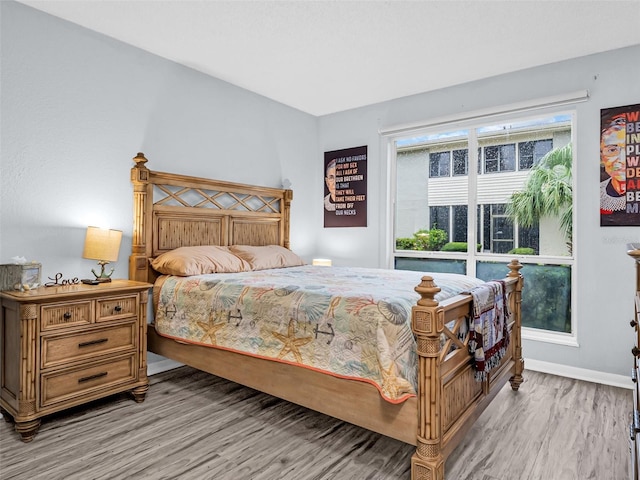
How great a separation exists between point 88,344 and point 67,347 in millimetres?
121

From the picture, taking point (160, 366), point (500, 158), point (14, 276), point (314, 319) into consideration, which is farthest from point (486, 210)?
point (14, 276)

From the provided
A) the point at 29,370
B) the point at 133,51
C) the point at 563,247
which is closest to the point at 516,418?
the point at 563,247

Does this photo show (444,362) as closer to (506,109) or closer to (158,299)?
(158,299)

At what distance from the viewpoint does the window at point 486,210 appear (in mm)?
3625

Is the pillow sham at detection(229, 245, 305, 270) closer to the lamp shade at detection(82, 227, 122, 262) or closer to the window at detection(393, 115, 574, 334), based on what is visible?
the lamp shade at detection(82, 227, 122, 262)

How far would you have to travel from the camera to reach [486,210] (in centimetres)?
397

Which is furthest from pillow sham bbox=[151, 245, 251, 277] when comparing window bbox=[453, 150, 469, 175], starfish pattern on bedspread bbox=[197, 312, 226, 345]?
window bbox=[453, 150, 469, 175]

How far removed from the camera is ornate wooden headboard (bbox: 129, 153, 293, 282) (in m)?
3.23

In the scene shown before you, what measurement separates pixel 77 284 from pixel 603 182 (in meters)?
4.12

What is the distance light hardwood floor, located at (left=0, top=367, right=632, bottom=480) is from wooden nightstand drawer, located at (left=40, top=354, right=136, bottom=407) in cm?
18

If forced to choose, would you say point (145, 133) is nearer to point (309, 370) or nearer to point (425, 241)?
point (309, 370)

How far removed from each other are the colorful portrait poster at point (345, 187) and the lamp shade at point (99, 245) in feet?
8.97

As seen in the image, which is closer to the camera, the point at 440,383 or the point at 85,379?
the point at 440,383

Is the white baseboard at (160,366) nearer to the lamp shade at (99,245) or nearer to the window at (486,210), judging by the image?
the lamp shade at (99,245)
